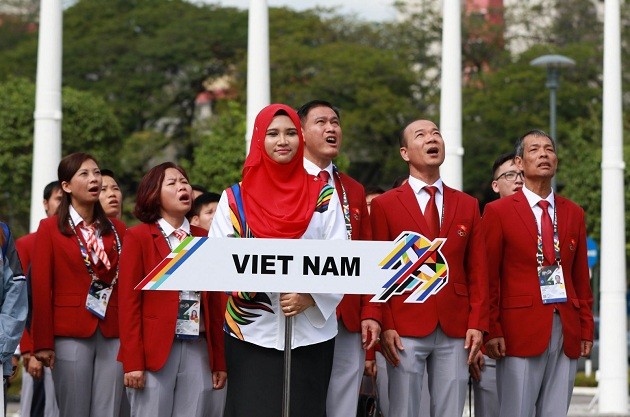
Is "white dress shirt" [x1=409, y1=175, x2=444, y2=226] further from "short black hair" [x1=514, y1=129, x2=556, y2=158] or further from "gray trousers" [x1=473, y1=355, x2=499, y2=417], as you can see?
"gray trousers" [x1=473, y1=355, x2=499, y2=417]

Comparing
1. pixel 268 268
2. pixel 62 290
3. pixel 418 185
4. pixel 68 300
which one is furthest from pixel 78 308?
pixel 268 268

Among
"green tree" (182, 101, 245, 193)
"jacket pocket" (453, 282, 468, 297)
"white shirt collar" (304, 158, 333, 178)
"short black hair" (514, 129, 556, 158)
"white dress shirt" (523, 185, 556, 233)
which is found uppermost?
"green tree" (182, 101, 245, 193)

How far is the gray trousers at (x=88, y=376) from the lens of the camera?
10219 mm

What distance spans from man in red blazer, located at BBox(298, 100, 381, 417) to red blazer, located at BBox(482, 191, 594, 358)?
983 millimetres

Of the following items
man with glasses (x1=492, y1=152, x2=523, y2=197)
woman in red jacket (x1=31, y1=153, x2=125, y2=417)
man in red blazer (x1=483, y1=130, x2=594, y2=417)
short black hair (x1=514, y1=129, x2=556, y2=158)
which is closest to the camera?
man in red blazer (x1=483, y1=130, x2=594, y2=417)

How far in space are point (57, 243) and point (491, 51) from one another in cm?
4464

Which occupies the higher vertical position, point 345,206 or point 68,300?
point 345,206

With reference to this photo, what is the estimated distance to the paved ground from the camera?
2044 centimetres

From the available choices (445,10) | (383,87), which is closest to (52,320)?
(445,10)

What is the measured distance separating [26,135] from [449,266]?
1472 inches

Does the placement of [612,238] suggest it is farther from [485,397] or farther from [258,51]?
[485,397]

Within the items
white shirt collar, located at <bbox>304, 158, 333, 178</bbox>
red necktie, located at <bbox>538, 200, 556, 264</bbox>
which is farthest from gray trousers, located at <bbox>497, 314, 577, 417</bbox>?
white shirt collar, located at <bbox>304, 158, 333, 178</bbox>

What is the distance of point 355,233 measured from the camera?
9289 millimetres

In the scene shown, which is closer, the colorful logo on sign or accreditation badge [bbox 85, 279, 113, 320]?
the colorful logo on sign
